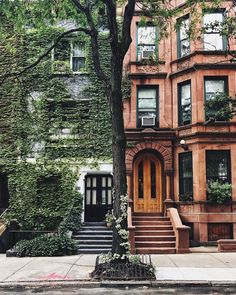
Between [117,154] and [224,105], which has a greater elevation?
[224,105]

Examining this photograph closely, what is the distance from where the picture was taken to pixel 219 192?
17.3m

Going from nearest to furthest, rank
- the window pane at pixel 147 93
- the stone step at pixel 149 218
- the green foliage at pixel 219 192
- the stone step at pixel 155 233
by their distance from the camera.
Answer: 1. the stone step at pixel 155 233
2. the green foliage at pixel 219 192
3. the stone step at pixel 149 218
4. the window pane at pixel 147 93

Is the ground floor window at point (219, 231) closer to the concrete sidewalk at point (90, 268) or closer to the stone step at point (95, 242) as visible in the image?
the concrete sidewalk at point (90, 268)

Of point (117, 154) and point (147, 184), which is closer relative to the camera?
point (117, 154)

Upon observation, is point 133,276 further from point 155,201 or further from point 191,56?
point 191,56

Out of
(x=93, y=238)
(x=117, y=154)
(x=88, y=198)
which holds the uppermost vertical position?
(x=117, y=154)

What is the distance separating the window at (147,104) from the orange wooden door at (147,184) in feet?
6.10

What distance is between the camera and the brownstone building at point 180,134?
1750 cm

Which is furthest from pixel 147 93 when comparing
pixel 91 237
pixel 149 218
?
pixel 91 237

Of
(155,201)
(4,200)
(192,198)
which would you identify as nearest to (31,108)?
(4,200)

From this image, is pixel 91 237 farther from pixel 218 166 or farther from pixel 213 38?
pixel 213 38

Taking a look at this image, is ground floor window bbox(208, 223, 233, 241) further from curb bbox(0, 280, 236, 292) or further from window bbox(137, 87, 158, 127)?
curb bbox(0, 280, 236, 292)

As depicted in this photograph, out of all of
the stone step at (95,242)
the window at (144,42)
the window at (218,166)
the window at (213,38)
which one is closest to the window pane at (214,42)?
the window at (213,38)

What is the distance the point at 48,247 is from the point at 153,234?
4.43m
